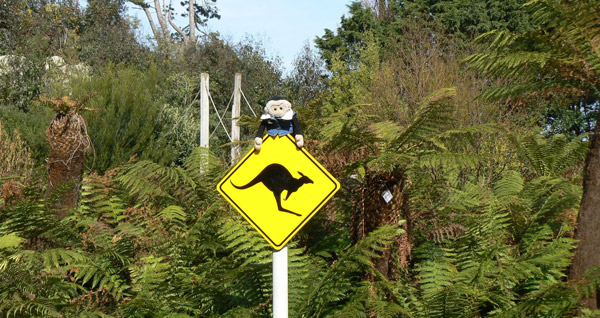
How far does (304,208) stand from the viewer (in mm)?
3277

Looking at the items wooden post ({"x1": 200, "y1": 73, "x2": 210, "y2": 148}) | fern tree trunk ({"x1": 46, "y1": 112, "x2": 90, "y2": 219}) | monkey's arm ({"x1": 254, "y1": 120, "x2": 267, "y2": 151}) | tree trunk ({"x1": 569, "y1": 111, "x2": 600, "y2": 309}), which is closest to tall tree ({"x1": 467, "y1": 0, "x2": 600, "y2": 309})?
tree trunk ({"x1": 569, "y1": 111, "x2": 600, "y2": 309})

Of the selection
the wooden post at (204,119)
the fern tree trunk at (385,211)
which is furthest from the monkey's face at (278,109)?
the wooden post at (204,119)

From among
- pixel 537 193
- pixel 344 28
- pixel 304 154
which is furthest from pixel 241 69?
pixel 304 154

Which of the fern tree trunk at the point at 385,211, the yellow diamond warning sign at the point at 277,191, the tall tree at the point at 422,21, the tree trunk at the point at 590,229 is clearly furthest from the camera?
the tall tree at the point at 422,21

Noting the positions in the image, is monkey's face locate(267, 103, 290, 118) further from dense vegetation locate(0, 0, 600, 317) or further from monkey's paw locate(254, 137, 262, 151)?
dense vegetation locate(0, 0, 600, 317)

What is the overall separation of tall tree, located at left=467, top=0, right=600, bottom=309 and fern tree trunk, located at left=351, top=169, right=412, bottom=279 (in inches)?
46.2

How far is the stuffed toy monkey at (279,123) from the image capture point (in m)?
3.37

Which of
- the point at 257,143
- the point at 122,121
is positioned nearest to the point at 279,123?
the point at 257,143

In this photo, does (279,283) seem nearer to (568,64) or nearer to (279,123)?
(279,123)

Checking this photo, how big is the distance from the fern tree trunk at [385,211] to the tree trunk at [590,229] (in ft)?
3.90

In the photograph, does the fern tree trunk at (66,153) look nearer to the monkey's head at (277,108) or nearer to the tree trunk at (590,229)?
the monkey's head at (277,108)

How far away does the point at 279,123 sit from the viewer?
11.2ft

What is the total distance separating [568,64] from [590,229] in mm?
1250

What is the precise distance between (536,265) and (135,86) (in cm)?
1128
